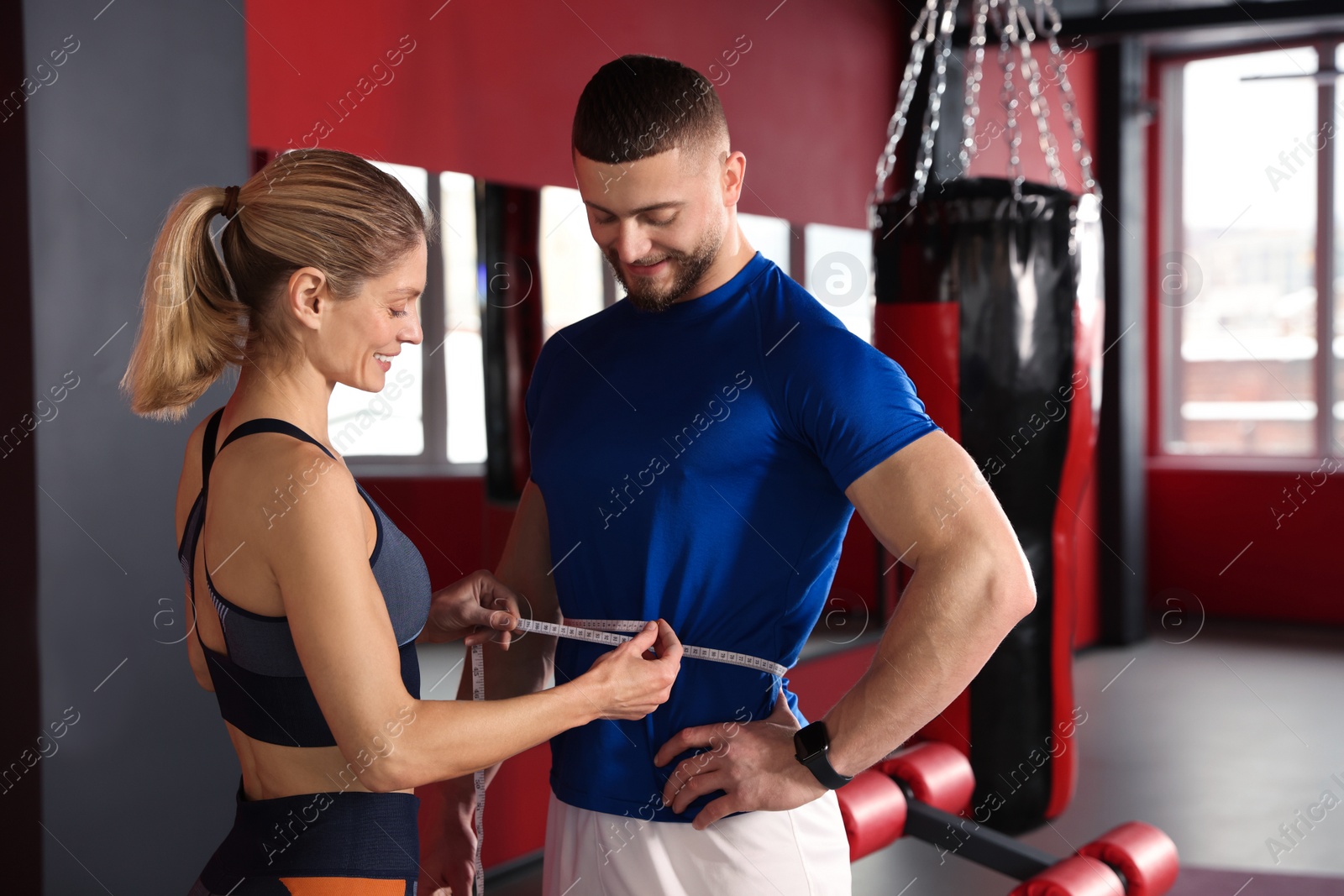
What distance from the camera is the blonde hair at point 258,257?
1248 mm

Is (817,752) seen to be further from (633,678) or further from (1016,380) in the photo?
(1016,380)

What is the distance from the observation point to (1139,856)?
2.55 metres

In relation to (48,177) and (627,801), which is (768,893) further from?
(48,177)

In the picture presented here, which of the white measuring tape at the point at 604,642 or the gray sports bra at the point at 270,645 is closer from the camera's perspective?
the gray sports bra at the point at 270,645

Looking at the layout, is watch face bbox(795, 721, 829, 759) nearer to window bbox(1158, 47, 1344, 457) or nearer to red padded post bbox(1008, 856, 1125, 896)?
red padded post bbox(1008, 856, 1125, 896)

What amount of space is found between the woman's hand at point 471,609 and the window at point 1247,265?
22.2 feet

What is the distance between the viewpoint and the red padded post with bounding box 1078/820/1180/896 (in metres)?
2.54

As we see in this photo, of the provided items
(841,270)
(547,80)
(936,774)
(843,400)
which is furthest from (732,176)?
(841,270)

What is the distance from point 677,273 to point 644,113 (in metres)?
0.19

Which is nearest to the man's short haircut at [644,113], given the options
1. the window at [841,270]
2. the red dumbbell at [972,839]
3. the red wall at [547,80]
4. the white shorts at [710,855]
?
the white shorts at [710,855]

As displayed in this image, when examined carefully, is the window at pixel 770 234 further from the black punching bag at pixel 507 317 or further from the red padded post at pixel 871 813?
the red padded post at pixel 871 813

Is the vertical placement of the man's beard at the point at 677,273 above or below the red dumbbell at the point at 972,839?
above

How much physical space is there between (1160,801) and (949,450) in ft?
10.9

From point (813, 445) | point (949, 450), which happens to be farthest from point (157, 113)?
point (949, 450)
